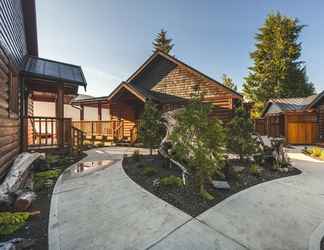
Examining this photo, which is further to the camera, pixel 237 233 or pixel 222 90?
pixel 222 90

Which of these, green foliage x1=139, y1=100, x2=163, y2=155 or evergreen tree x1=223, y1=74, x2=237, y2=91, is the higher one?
evergreen tree x1=223, y1=74, x2=237, y2=91

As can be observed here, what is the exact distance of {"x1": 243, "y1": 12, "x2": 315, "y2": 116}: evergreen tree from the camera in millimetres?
24328

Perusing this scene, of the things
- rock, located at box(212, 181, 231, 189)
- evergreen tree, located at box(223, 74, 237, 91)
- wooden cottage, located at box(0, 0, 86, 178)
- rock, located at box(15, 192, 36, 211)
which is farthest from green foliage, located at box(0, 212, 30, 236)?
evergreen tree, located at box(223, 74, 237, 91)

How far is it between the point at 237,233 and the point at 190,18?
500 inches

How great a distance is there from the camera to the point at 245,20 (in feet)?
37.4

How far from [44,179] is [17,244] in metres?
2.89

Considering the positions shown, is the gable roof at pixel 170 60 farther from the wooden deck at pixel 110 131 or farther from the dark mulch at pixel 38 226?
the dark mulch at pixel 38 226

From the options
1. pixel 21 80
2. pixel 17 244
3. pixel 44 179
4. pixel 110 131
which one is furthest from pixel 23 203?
pixel 110 131

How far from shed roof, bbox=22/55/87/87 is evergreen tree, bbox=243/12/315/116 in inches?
1001

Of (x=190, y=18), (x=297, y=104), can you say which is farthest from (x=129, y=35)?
(x=297, y=104)

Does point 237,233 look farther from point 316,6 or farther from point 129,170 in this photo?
point 316,6

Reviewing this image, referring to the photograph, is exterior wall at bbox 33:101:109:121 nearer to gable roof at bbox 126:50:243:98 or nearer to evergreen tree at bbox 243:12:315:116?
gable roof at bbox 126:50:243:98

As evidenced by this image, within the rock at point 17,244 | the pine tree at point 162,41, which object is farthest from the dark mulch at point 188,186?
the pine tree at point 162,41

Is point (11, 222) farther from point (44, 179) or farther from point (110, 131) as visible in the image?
point (110, 131)
